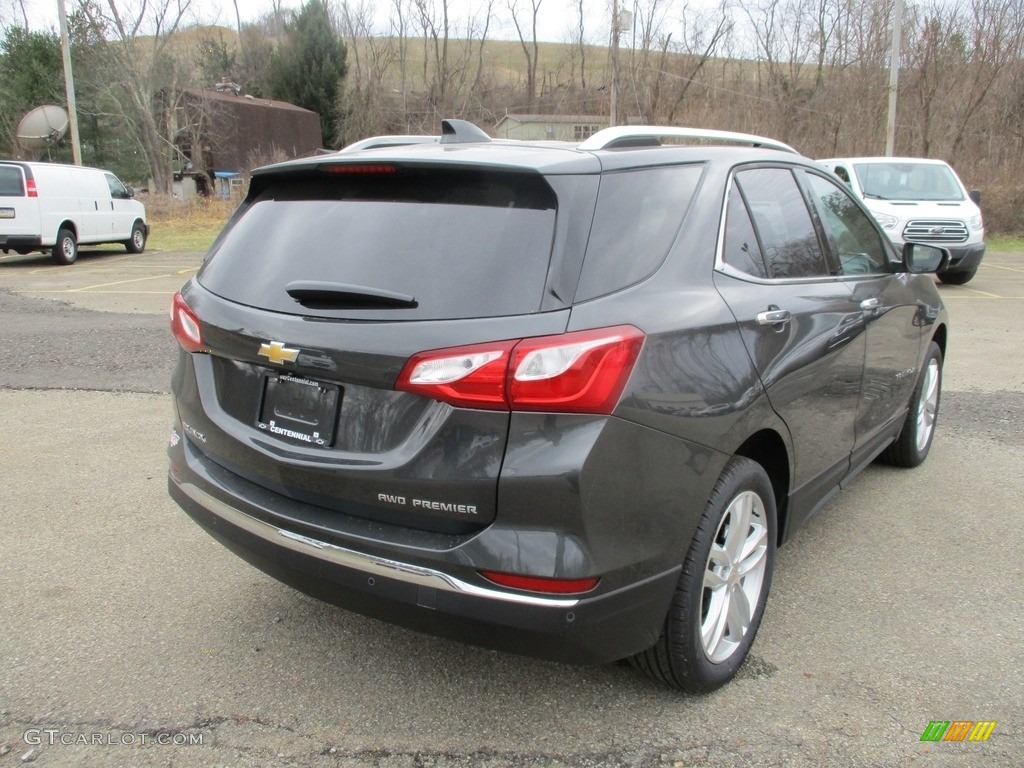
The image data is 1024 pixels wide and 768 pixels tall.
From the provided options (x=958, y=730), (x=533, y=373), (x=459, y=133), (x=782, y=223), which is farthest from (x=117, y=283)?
(x=958, y=730)

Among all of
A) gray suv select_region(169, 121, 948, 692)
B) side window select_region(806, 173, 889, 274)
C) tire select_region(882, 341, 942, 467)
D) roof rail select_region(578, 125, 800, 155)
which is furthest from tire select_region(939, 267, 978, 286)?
gray suv select_region(169, 121, 948, 692)

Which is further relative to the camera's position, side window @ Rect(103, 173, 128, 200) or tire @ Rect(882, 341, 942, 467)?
side window @ Rect(103, 173, 128, 200)

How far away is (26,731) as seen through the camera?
258 cm

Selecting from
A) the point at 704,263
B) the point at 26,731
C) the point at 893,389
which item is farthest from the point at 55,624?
the point at 893,389

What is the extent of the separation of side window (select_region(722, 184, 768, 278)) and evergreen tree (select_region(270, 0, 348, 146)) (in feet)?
179

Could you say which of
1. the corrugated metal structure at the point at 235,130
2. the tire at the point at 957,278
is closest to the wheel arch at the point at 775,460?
the tire at the point at 957,278

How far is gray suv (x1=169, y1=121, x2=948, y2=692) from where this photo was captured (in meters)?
2.19

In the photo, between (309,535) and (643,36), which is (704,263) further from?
(643,36)

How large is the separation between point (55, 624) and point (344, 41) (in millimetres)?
57552

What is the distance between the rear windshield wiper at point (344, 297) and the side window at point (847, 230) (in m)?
2.20

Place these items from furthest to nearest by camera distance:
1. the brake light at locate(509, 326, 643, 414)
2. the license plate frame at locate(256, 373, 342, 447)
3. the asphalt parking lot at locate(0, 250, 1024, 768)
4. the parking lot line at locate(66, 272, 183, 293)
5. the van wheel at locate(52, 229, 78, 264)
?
1. the van wheel at locate(52, 229, 78, 264)
2. the parking lot line at locate(66, 272, 183, 293)
3. the asphalt parking lot at locate(0, 250, 1024, 768)
4. the license plate frame at locate(256, 373, 342, 447)
5. the brake light at locate(509, 326, 643, 414)

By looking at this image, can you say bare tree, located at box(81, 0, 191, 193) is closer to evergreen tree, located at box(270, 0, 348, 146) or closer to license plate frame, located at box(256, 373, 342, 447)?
evergreen tree, located at box(270, 0, 348, 146)

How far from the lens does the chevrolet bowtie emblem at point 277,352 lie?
2455mm

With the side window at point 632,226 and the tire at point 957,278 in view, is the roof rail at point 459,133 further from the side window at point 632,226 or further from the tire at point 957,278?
the tire at point 957,278
